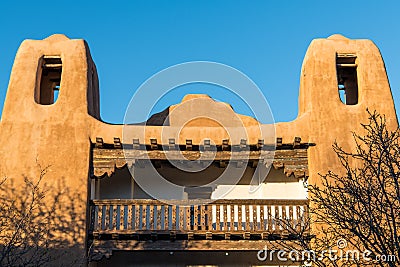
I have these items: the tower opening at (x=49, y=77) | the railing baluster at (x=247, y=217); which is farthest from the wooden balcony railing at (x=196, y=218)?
the tower opening at (x=49, y=77)

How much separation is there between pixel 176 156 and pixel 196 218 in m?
1.77

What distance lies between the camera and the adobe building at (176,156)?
16.7m

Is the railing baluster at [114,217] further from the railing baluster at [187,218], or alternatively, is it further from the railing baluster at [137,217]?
the railing baluster at [187,218]

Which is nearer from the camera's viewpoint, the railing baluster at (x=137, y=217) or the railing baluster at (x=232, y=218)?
the railing baluster at (x=137, y=217)

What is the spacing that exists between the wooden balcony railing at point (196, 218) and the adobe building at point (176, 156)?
0.03m

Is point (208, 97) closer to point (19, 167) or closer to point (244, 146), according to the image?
point (244, 146)

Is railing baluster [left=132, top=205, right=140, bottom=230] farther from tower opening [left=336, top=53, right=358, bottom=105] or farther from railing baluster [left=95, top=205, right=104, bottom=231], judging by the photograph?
tower opening [left=336, top=53, right=358, bottom=105]

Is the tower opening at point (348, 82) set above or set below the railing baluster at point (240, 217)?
above

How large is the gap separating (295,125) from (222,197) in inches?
118

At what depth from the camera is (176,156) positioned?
1748 cm

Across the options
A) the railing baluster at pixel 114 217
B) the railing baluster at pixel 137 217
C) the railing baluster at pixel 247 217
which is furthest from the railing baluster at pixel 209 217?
the railing baluster at pixel 114 217

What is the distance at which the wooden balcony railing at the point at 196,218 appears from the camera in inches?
651

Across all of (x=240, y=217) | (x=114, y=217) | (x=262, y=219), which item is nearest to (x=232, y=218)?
(x=240, y=217)

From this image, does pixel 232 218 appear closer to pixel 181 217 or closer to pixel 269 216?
pixel 269 216
